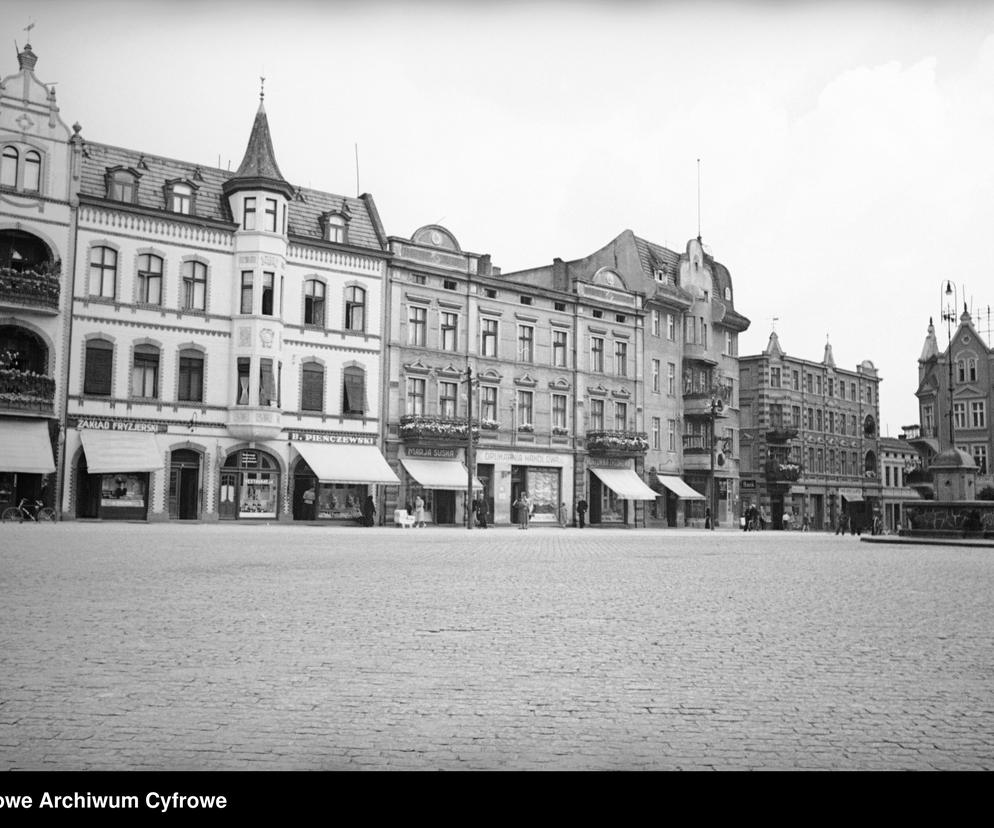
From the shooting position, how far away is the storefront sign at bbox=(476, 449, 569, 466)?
165 feet

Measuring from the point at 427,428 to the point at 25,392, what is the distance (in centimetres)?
1716

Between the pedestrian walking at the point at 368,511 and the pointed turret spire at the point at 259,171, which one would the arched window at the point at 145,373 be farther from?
the pedestrian walking at the point at 368,511

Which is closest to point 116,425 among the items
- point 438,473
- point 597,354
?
point 438,473

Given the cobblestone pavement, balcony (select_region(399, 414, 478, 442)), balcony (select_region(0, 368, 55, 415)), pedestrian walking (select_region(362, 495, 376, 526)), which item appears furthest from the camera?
balcony (select_region(399, 414, 478, 442))

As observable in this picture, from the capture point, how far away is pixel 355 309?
46.6m

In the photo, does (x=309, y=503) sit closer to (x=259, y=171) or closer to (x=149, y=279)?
(x=149, y=279)

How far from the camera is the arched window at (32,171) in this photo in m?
38.6

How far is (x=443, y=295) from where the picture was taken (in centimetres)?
4956

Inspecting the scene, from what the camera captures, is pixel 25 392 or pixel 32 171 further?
pixel 32 171

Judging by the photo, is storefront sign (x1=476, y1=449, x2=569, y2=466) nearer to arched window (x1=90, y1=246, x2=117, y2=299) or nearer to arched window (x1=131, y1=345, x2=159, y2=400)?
arched window (x1=131, y1=345, x2=159, y2=400)

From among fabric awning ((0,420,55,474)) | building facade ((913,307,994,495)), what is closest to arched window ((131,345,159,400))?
fabric awning ((0,420,55,474))

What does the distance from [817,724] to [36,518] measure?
36.1 m

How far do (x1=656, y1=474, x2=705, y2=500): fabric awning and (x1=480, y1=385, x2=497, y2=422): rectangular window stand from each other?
41.7 feet

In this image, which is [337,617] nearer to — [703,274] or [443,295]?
[443,295]
